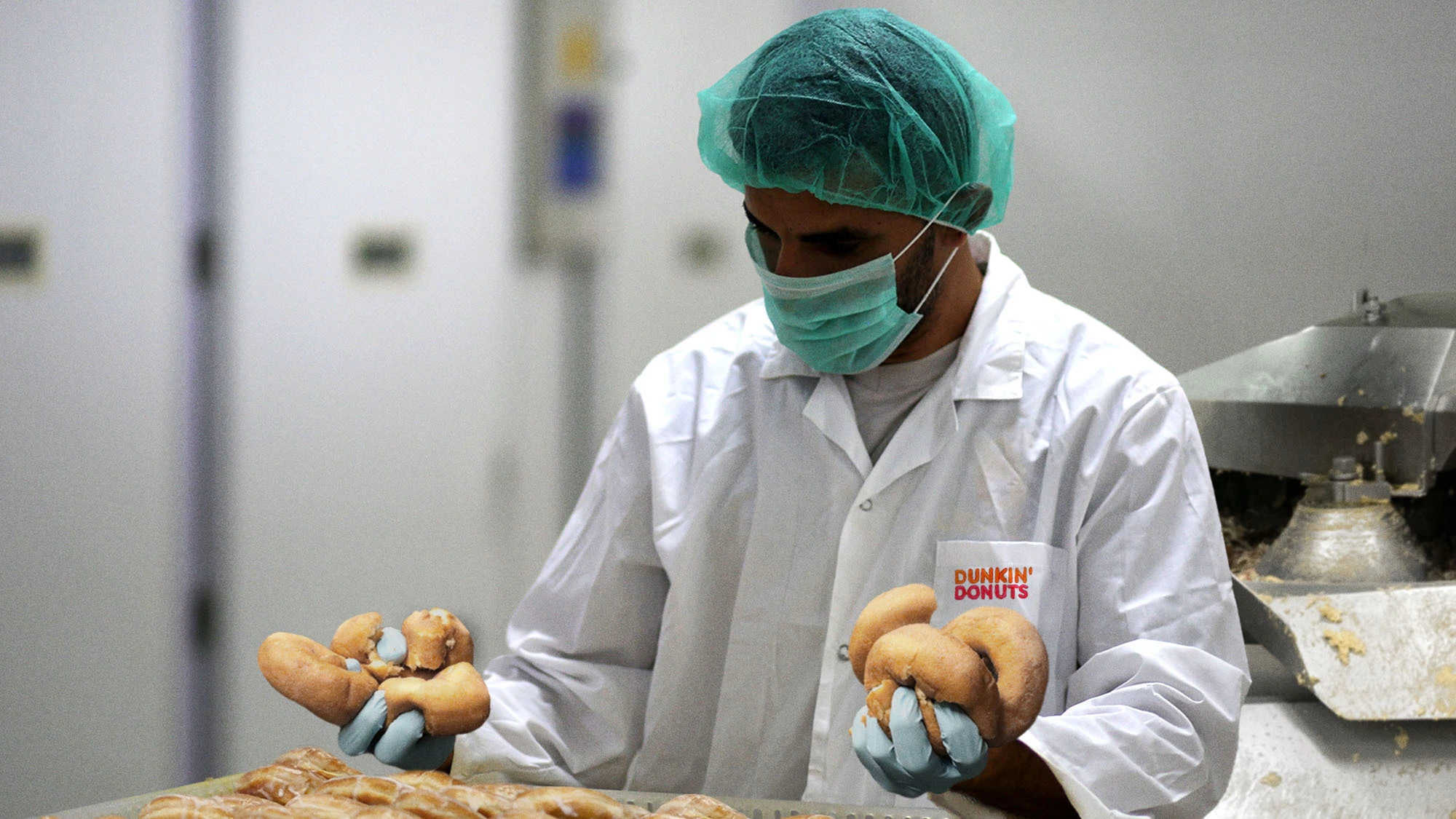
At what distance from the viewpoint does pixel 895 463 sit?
1.46 m

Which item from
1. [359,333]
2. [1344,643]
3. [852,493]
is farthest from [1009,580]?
[359,333]

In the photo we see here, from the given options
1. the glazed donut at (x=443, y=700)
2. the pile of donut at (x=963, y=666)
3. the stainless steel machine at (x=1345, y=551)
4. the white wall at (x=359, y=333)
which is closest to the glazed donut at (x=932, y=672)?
the pile of donut at (x=963, y=666)

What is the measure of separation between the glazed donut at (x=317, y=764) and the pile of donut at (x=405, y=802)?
1.2 inches

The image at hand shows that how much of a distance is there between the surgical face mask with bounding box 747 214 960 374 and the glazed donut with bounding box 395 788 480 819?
0.68m

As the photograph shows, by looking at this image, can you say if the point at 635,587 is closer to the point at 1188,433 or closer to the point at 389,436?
the point at 1188,433

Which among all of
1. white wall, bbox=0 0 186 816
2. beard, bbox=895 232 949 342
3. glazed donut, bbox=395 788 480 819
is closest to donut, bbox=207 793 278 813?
glazed donut, bbox=395 788 480 819

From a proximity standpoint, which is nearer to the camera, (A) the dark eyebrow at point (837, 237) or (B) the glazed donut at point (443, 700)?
(B) the glazed donut at point (443, 700)

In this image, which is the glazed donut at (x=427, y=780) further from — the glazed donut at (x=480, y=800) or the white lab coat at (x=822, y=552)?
the white lab coat at (x=822, y=552)

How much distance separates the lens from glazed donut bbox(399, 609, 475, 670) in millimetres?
1202

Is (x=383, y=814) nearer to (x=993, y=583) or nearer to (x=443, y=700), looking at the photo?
(x=443, y=700)

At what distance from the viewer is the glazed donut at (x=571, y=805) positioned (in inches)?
42.6

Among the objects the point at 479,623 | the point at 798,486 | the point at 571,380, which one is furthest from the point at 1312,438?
the point at 479,623

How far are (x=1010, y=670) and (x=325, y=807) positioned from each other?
623 mm

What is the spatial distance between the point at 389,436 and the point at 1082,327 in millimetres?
1721
